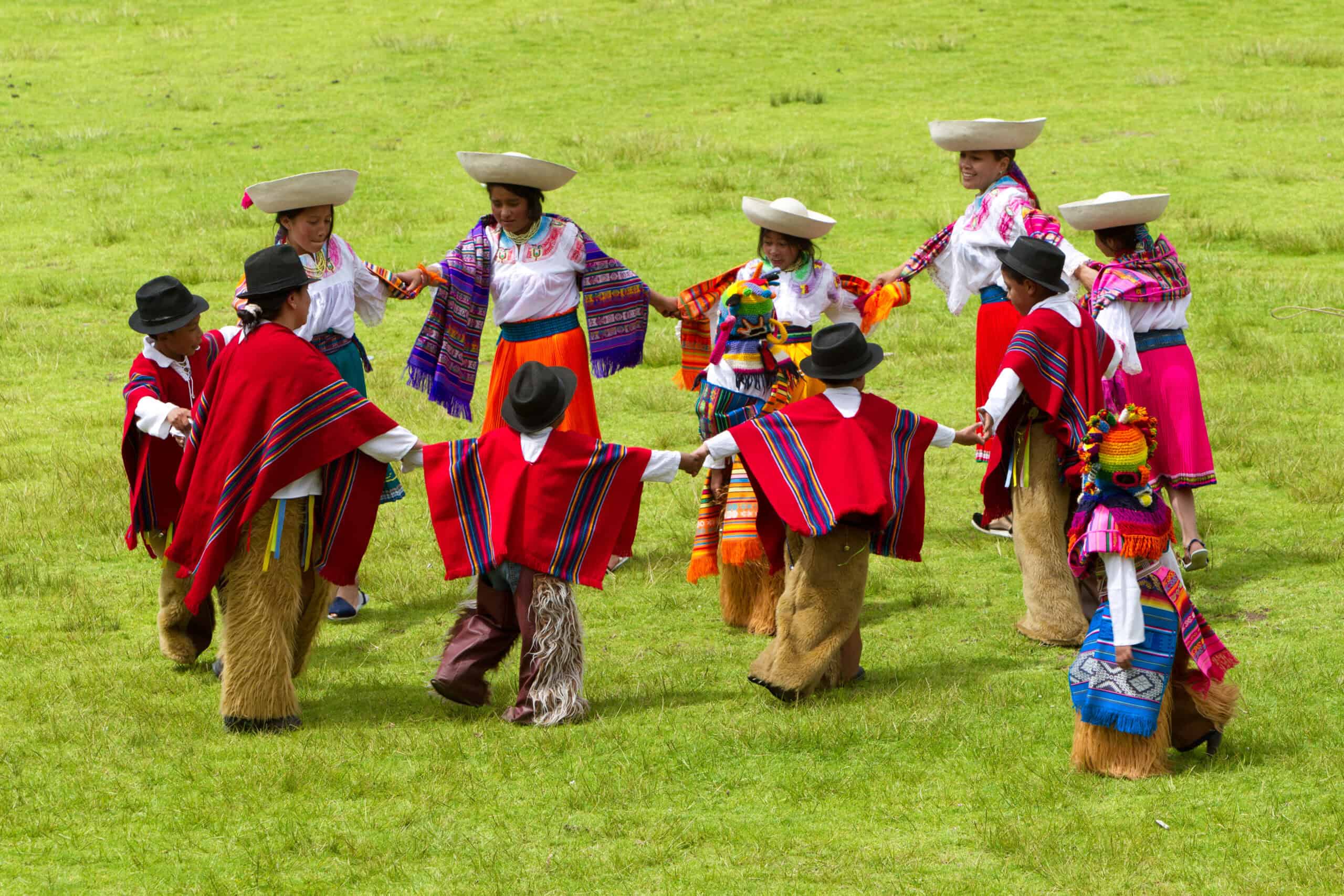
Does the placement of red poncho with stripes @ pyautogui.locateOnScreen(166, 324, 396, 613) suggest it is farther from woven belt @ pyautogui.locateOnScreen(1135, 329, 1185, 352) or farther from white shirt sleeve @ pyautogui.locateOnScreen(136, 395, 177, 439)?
woven belt @ pyautogui.locateOnScreen(1135, 329, 1185, 352)

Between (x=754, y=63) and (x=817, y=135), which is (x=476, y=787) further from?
(x=754, y=63)

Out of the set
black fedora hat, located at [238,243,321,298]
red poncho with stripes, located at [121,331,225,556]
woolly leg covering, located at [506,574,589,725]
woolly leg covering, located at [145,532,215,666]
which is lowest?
woolly leg covering, located at [145,532,215,666]

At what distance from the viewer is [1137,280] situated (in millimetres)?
8180

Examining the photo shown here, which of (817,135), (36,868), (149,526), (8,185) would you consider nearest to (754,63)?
(817,135)

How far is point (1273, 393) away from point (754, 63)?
14307 mm

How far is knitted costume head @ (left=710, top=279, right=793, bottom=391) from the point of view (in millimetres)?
8125

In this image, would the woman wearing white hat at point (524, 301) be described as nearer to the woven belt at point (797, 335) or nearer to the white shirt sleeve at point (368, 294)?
the white shirt sleeve at point (368, 294)

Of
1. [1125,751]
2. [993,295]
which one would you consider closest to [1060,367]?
[993,295]

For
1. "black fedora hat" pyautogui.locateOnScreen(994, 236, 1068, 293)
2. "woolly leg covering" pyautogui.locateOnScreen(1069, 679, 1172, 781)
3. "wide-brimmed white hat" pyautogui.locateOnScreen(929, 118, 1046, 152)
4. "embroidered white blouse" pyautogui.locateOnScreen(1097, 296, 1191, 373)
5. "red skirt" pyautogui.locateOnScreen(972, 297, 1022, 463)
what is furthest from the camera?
"red skirt" pyautogui.locateOnScreen(972, 297, 1022, 463)

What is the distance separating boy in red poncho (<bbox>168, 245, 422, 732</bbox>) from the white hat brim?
3540 mm

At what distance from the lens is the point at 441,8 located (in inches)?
1121

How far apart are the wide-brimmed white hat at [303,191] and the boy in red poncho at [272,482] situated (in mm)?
1013

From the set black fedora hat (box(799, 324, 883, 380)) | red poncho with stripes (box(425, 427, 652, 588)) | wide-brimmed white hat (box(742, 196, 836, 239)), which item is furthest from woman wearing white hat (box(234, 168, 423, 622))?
black fedora hat (box(799, 324, 883, 380))

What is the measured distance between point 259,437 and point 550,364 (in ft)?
7.54
